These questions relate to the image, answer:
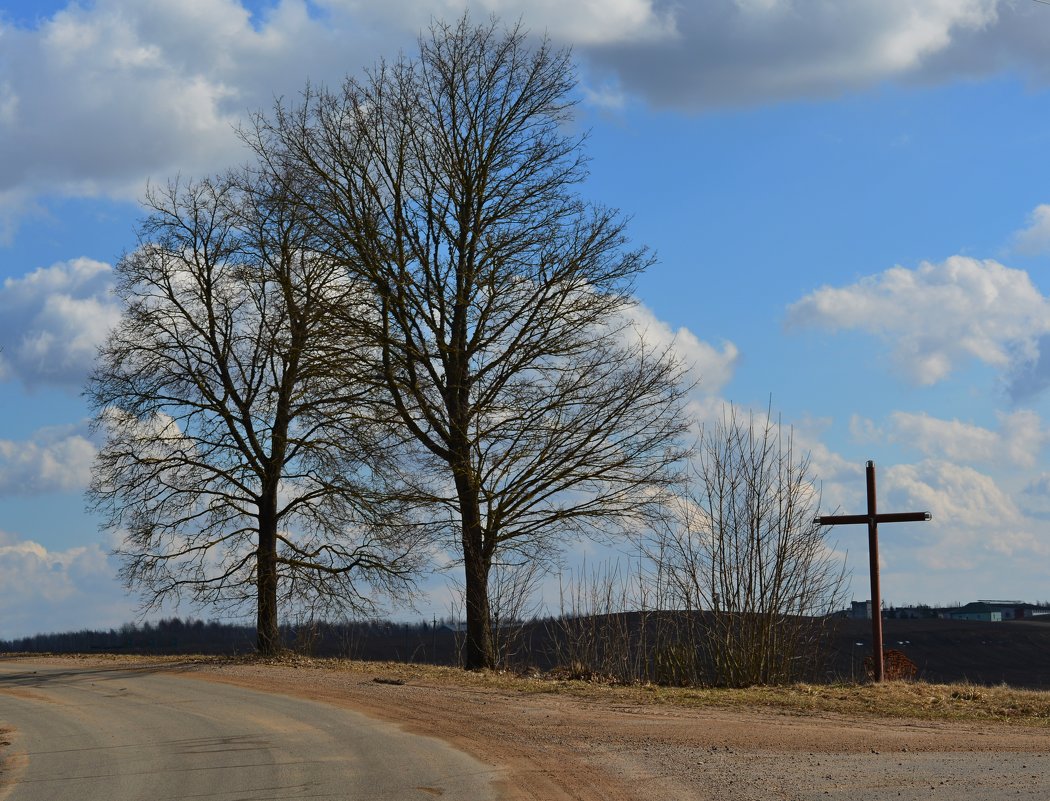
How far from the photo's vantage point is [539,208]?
24.2 metres

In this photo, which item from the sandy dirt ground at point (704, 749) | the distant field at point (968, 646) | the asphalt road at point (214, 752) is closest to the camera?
the sandy dirt ground at point (704, 749)

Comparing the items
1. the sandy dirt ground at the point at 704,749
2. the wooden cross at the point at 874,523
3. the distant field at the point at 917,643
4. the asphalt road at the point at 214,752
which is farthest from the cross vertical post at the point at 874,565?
the distant field at the point at 917,643

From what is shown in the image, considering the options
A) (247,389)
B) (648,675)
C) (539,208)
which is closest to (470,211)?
(539,208)

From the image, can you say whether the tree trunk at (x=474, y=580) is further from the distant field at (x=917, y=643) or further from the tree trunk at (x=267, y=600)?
the distant field at (x=917, y=643)

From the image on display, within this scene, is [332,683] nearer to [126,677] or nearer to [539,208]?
[126,677]

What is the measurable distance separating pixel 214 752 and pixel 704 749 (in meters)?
5.61

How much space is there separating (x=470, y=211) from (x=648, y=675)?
10.1 m

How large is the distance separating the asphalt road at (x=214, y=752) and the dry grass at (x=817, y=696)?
12.1ft

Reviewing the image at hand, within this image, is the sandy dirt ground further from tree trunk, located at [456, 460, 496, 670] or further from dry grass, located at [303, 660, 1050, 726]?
tree trunk, located at [456, 460, 496, 670]

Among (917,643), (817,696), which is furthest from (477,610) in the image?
(917,643)

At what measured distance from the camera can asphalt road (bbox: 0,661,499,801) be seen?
36.4ft

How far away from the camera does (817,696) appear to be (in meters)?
17.9

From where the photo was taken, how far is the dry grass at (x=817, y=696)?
16.4 meters

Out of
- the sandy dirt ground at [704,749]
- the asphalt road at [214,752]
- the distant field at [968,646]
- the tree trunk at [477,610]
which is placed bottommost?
the distant field at [968,646]
